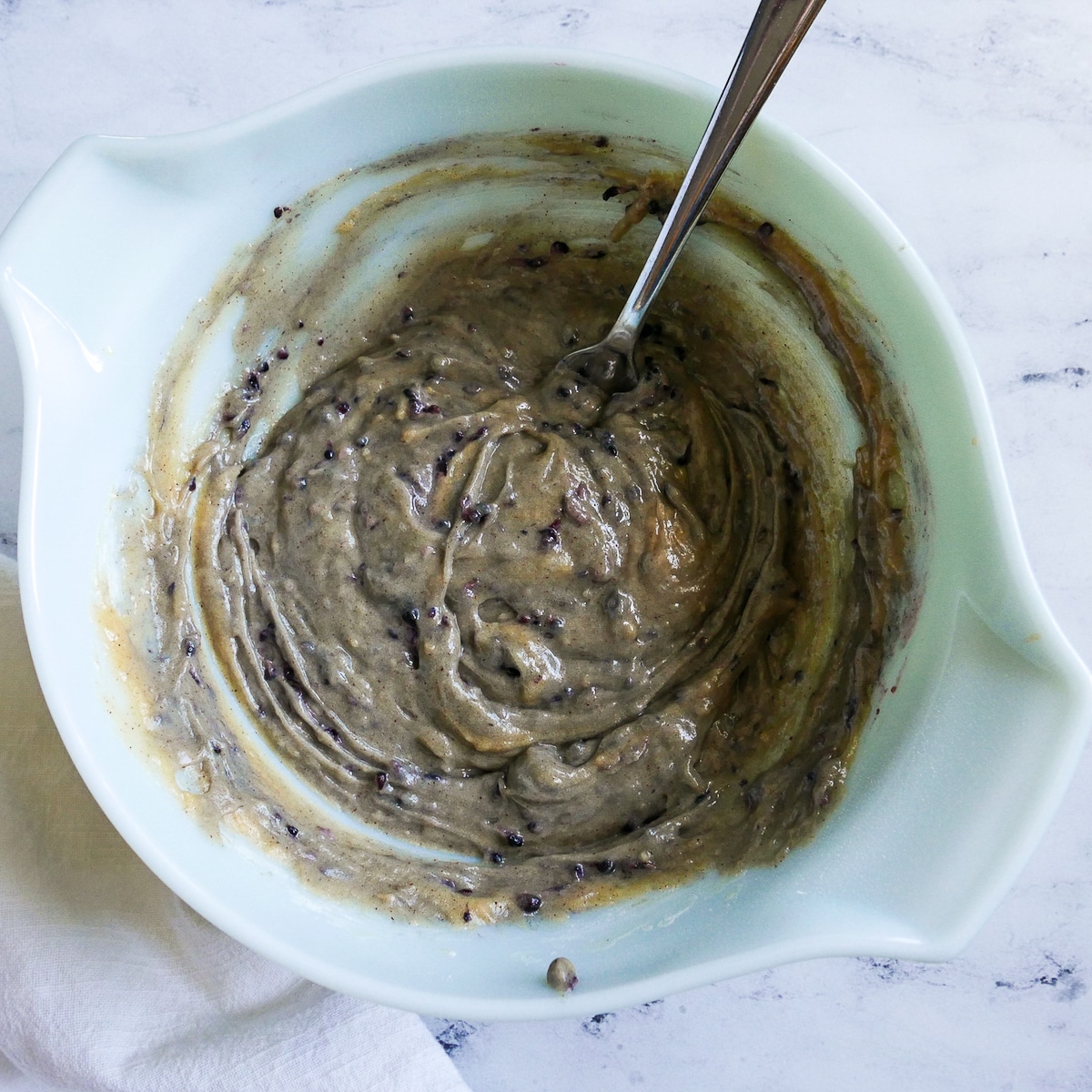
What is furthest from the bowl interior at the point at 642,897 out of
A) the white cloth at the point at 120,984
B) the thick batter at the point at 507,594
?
the white cloth at the point at 120,984

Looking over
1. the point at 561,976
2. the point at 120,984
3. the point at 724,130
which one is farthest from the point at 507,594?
the point at 120,984

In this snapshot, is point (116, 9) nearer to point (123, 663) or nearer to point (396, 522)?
point (396, 522)

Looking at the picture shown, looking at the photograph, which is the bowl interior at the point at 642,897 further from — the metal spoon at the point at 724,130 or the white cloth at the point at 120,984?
the white cloth at the point at 120,984

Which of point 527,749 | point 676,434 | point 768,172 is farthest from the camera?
point 676,434

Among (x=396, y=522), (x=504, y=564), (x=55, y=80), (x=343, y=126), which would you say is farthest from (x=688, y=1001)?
(x=55, y=80)

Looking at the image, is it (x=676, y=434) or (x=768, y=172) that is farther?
(x=676, y=434)

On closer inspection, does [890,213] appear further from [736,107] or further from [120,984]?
[120,984]
